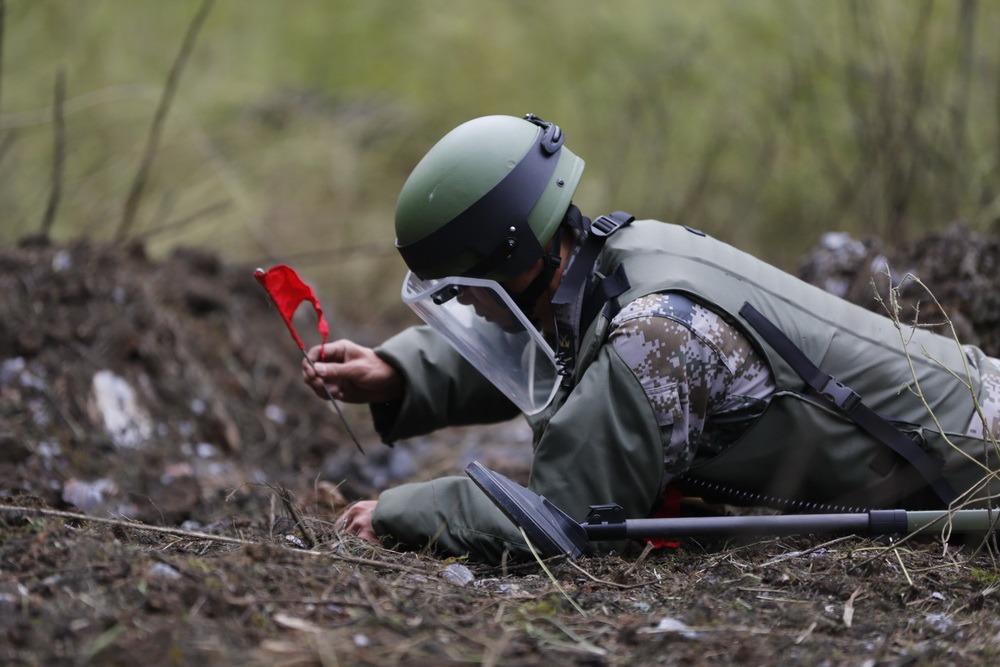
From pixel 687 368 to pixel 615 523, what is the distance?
44cm

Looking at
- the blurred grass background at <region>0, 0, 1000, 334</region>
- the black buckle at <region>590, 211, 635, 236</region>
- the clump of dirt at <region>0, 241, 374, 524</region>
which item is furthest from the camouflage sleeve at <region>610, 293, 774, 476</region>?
the blurred grass background at <region>0, 0, 1000, 334</region>

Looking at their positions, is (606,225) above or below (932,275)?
above

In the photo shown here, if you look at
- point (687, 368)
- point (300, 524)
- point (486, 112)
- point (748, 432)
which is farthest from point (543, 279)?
point (486, 112)

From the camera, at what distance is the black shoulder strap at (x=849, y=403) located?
265 cm

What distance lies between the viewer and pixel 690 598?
90.5 inches

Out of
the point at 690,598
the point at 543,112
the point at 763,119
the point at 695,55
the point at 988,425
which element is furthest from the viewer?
the point at 543,112

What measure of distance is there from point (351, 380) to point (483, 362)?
1.79 feet

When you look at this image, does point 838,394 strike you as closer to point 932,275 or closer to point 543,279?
point 543,279

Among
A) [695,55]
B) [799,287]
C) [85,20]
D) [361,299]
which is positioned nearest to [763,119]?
[695,55]

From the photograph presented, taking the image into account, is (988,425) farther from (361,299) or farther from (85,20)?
(85,20)

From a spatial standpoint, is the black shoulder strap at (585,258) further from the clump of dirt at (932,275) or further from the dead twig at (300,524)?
the clump of dirt at (932,275)

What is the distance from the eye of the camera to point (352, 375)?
10.7 feet

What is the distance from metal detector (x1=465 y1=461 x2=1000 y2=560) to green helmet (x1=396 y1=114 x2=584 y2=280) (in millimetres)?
601

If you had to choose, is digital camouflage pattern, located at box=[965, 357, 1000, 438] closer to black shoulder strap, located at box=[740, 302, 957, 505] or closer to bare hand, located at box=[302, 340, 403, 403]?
black shoulder strap, located at box=[740, 302, 957, 505]
